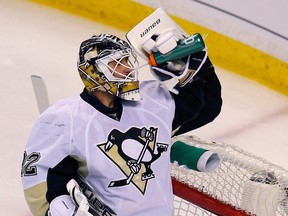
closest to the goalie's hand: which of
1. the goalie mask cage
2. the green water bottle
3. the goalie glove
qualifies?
the green water bottle

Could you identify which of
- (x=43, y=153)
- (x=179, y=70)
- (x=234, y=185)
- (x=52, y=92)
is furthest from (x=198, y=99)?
(x=52, y=92)

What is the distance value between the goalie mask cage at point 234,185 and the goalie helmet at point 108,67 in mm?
278

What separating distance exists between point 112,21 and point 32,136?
183 cm

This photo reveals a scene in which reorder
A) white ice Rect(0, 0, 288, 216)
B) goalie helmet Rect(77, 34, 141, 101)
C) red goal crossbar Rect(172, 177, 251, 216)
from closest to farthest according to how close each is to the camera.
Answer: goalie helmet Rect(77, 34, 141, 101) < red goal crossbar Rect(172, 177, 251, 216) < white ice Rect(0, 0, 288, 216)

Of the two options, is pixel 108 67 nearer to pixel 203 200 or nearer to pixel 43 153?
pixel 43 153

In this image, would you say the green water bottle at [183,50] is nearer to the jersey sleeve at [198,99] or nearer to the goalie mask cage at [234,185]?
the jersey sleeve at [198,99]

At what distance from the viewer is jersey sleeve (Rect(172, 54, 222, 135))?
1.88m

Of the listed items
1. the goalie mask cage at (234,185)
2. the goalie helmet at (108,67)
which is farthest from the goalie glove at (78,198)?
the goalie mask cage at (234,185)

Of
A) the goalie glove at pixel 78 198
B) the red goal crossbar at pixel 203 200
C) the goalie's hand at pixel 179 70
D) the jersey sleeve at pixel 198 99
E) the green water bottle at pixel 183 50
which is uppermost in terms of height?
the green water bottle at pixel 183 50

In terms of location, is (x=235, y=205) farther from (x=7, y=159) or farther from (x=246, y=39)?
(x=246, y=39)

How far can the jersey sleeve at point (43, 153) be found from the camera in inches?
65.7

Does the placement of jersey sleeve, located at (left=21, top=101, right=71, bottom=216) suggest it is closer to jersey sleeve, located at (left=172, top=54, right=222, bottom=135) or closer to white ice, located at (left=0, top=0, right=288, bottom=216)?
jersey sleeve, located at (left=172, top=54, right=222, bottom=135)

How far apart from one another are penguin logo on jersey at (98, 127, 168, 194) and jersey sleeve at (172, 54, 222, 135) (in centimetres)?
12

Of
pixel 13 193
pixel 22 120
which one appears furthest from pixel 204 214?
pixel 22 120
